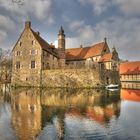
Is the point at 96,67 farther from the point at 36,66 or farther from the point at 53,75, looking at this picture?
the point at 36,66

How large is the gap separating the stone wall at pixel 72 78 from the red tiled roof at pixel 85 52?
1596 cm

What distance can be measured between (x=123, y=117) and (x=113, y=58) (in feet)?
136

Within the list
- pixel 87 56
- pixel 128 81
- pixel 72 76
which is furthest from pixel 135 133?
pixel 128 81

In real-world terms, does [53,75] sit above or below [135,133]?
above

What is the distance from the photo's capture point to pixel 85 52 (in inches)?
2544

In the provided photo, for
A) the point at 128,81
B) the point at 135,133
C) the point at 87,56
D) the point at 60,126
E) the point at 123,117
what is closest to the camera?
the point at 135,133

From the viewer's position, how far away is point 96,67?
4638cm

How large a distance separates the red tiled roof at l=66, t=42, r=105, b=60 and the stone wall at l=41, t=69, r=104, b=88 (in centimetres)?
1596

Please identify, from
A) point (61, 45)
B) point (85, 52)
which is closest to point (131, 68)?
point (85, 52)

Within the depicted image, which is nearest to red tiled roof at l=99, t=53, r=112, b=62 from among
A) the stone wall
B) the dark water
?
the stone wall

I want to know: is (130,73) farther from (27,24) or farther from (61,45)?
(27,24)

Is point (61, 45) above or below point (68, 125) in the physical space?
above

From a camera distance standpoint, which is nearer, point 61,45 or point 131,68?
point 61,45

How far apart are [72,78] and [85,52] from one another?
20156mm
